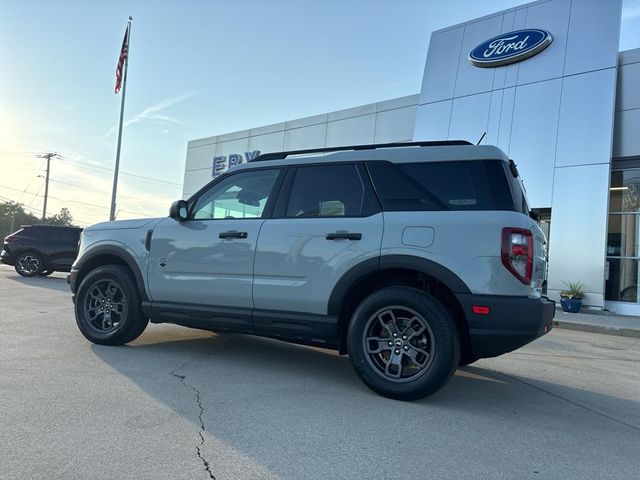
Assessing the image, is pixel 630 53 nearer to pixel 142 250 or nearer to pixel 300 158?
pixel 300 158

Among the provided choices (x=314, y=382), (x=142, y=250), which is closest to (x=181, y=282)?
(x=142, y=250)

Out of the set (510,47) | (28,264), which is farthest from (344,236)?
(510,47)

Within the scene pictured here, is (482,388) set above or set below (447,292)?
below

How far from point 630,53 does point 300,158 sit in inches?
575

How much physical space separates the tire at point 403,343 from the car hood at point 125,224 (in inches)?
107

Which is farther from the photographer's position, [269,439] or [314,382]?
[314,382]

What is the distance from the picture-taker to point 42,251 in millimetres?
15836

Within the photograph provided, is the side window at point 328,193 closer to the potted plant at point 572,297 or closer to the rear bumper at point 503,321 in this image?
the rear bumper at point 503,321

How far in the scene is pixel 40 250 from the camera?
15836mm

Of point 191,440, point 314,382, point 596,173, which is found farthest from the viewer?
point 596,173

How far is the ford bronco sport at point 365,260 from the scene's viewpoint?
153 inches

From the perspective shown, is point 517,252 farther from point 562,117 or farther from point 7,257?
point 7,257

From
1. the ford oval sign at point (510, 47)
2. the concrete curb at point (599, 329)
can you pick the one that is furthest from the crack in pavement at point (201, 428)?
the ford oval sign at point (510, 47)

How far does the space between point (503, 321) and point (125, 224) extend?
4.19 m
